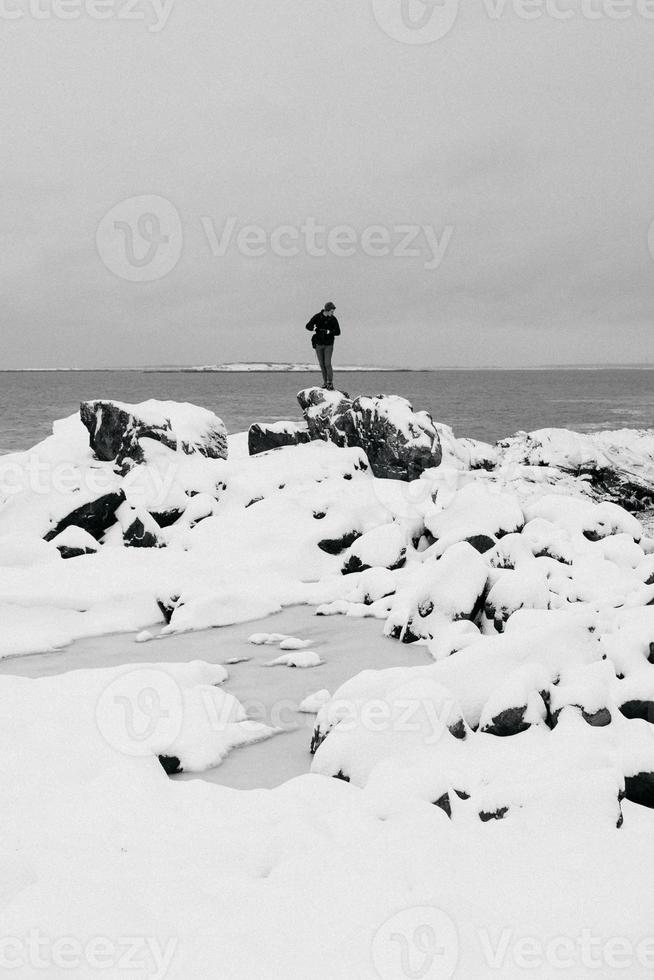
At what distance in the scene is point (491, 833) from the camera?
317 centimetres

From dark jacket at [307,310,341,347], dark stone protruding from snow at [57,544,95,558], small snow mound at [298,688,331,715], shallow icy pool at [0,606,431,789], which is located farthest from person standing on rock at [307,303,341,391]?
small snow mound at [298,688,331,715]

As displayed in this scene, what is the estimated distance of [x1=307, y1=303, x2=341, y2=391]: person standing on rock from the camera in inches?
498

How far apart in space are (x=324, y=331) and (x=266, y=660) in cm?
826

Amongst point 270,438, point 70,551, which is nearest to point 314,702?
point 70,551

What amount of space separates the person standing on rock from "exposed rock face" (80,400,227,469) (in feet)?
8.11

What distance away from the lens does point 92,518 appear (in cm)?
922

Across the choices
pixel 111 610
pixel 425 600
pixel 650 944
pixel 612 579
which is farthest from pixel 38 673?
pixel 612 579

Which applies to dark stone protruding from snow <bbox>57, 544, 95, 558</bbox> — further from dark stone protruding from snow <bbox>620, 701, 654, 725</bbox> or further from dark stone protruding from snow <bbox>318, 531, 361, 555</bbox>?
dark stone protruding from snow <bbox>620, 701, 654, 725</bbox>

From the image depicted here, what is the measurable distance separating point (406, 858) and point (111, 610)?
179 inches

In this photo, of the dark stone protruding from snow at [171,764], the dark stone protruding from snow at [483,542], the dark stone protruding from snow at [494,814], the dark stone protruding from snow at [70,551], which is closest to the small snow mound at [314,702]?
the dark stone protruding from snow at [171,764]

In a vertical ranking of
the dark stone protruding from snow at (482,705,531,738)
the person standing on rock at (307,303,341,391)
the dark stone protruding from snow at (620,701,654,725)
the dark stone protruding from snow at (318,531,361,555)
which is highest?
the person standing on rock at (307,303,341,391)

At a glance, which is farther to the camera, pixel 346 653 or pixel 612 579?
pixel 612 579

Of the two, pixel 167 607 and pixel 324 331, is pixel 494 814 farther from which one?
pixel 324 331

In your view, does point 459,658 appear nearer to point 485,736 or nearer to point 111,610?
point 485,736
